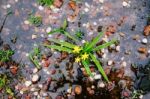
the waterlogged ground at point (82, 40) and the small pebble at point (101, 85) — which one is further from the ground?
the waterlogged ground at point (82, 40)

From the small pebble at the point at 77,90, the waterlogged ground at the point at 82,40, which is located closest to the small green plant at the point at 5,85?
the waterlogged ground at the point at 82,40

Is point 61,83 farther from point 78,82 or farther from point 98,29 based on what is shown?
point 98,29

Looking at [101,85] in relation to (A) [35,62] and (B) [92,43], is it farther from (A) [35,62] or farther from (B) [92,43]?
(A) [35,62]

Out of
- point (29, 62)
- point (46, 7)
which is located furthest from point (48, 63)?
point (46, 7)

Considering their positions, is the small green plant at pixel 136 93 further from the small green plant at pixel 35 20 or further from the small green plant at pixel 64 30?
the small green plant at pixel 35 20

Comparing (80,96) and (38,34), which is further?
(38,34)

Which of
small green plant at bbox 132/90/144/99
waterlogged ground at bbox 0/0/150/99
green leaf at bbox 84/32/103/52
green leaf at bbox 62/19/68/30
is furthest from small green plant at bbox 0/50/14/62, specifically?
small green plant at bbox 132/90/144/99

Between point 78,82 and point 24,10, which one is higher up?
point 24,10
